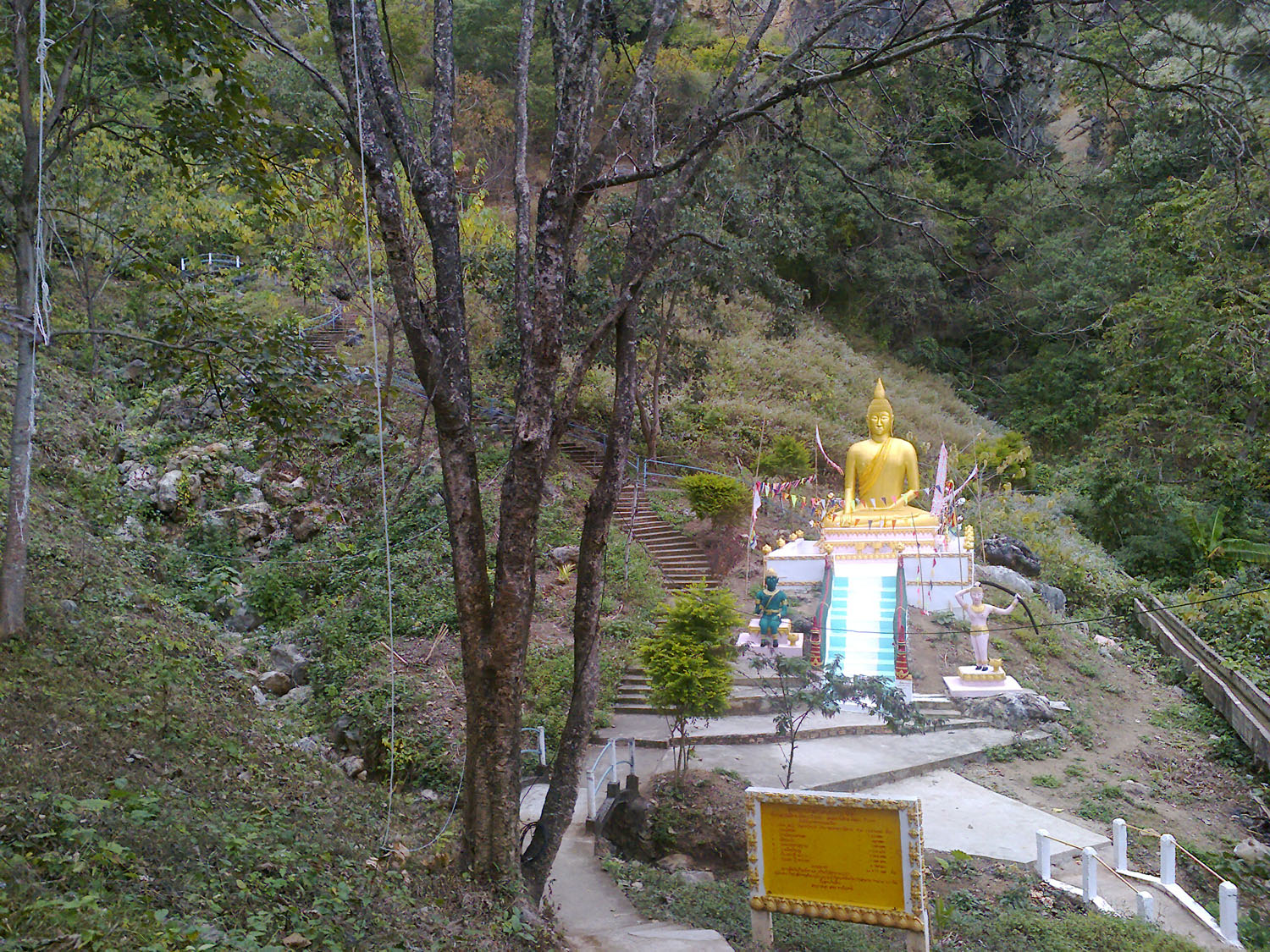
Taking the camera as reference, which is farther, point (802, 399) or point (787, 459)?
point (802, 399)

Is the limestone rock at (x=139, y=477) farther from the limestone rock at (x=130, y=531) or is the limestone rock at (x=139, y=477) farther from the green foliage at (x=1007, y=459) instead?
the green foliage at (x=1007, y=459)

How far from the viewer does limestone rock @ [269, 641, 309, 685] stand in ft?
39.6

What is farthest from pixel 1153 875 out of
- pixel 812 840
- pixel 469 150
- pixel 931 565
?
pixel 469 150

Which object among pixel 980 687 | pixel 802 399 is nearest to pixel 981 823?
pixel 980 687

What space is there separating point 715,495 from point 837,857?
38.8 feet

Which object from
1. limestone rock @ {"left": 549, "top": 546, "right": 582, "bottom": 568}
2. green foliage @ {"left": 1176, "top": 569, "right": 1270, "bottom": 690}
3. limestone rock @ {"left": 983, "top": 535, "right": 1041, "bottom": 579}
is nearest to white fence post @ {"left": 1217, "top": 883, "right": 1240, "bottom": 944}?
green foliage @ {"left": 1176, "top": 569, "right": 1270, "bottom": 690}

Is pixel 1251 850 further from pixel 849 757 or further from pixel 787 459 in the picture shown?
pixel 787 459

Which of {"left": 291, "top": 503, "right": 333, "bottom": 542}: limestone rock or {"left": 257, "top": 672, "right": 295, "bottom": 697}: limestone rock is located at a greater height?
{"left": 291, "top": 503, "right": 333, "bottom": 542}: limestone rock

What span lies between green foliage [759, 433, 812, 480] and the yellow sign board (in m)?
15.2

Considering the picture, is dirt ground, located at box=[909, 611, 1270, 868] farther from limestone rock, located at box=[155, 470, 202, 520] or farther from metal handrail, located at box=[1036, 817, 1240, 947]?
limestone rock, located at box=[155, 470, 202, 520]

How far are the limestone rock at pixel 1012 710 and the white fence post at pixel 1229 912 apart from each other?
16.3 feet

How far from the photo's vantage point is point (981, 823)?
30.3ft

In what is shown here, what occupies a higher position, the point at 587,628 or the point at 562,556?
the point at 562,556

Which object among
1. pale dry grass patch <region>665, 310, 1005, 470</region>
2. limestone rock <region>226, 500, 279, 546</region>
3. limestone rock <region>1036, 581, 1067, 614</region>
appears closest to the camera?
limestone rock <region>226, 500, 279, 546</region>
